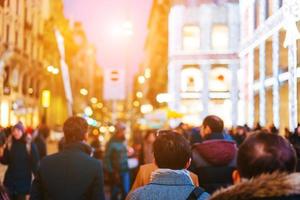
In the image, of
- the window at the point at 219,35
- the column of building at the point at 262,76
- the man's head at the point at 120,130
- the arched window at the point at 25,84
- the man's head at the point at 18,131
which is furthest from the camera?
the arched window at the point at 25,84

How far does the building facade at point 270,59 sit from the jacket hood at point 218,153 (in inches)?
395

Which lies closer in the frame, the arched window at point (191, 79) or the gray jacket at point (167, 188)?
Answer: the gray jacket at point (167, 188)

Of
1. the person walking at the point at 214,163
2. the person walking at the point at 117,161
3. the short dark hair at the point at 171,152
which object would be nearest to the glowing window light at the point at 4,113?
the person walking at the point at 117,161

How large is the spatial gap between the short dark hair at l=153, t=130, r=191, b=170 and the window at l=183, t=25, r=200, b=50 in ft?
127

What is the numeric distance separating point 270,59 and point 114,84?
21.7ft

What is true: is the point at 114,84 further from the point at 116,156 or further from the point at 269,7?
the point at 116,156

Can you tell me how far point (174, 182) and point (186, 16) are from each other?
131 ft

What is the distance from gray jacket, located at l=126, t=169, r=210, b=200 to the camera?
3635 millimetres

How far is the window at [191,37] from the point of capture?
139ft

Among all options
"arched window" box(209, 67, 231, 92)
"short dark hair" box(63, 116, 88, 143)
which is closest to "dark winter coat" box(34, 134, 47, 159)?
"short dark hair" box(63, 116, 88, 143)

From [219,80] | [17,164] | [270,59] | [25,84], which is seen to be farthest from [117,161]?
[25,84]

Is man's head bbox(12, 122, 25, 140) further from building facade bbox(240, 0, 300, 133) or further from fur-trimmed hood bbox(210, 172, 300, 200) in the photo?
building facade bbox(240, 0, 300, 133)

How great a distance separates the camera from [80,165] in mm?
5203

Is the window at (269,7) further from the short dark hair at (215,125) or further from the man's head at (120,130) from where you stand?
the short dark hair at (215,125)
